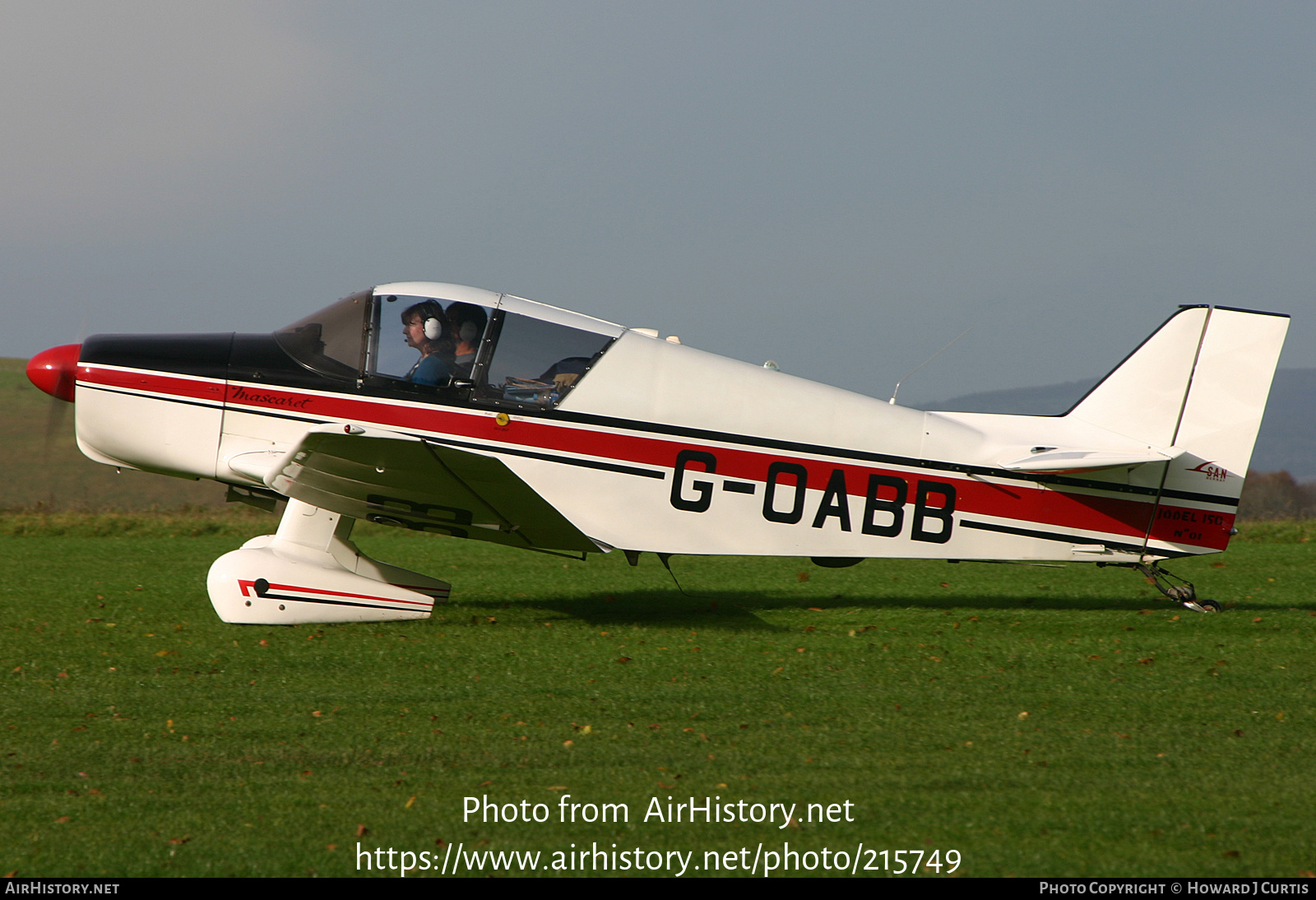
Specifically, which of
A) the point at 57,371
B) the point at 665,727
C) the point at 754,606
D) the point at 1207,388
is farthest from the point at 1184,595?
the point at 57,371

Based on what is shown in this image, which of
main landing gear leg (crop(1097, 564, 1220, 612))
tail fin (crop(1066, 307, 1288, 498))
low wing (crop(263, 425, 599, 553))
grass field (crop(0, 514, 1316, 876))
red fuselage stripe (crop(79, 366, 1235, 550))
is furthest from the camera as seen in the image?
main landing gear leg (crop(1097, 564, 1220, 612))

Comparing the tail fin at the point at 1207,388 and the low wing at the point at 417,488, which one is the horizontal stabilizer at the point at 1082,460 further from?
the low wing at the point at 417,488

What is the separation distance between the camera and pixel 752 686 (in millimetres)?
5414

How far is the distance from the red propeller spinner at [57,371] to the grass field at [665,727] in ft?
5.44

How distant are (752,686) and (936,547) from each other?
2166mm

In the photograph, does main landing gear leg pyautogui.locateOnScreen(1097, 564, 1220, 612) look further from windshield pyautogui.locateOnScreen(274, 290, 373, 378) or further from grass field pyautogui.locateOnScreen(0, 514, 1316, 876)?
windshield pyautogui.locateOnScreen(274, 290, 373, 378)

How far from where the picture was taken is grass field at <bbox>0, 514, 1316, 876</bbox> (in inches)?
131

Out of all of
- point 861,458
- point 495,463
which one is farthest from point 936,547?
point 495,463

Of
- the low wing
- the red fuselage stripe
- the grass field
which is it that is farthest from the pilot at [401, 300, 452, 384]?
the grass field

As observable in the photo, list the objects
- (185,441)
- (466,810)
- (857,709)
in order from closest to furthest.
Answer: (466,810) → (857,709) → (185,441)

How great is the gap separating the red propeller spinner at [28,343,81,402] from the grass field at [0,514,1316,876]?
1.66m

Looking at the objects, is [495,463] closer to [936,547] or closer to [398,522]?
[398,522]

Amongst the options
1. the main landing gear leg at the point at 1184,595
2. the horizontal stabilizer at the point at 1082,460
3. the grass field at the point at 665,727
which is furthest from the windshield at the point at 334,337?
the main landing gear leg at the point at 1184,595

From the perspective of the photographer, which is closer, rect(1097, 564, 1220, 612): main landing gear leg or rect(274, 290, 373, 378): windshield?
rect(274, 290, 373, 378): windshield
